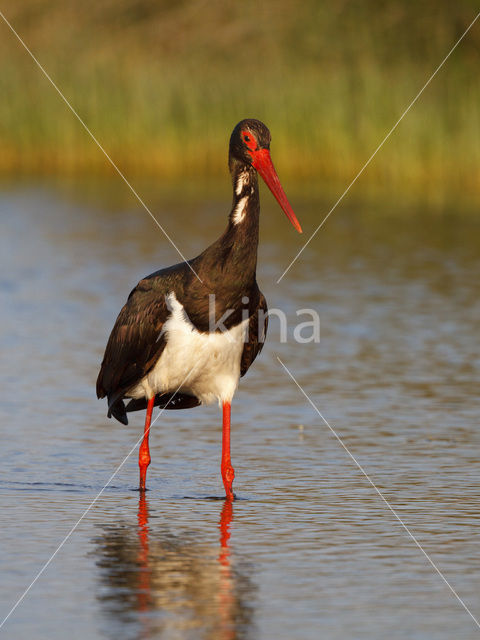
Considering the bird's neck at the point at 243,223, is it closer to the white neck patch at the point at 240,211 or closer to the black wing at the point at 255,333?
the white neck patch at the point at 240,211

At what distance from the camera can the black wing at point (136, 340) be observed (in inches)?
266

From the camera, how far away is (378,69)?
2359 cm

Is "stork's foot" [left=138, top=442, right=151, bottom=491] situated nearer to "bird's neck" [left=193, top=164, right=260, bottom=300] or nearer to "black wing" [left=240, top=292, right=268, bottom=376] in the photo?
"black wing" [left=240, top=292, right=268, bottom=376]

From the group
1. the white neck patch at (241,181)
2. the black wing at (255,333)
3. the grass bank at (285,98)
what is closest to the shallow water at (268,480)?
the black wing at (255,333)

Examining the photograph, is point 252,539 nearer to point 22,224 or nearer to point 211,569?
point 211,569

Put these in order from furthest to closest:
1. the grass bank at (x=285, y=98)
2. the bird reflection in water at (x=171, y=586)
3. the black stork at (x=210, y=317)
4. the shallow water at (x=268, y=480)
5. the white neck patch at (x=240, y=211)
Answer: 1. the grass bank at (x=285, y=98)
2. the white neck patch at (x=240, y=211)
3. the black stork at (x=210, y=317)
4. the shallow water at (x=268, y=480)
5. the bird reflection in water at (x=171, y=586)

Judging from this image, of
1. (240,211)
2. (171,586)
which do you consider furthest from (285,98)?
(171,586)

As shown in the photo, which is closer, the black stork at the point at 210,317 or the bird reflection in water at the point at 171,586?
the bird reflection in water at the point at 171,586

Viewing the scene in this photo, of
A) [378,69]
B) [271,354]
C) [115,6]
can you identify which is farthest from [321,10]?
[271,354]

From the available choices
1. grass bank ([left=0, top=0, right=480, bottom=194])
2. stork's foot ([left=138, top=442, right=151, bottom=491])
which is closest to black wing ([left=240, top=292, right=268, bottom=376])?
stork's foot ([left=138, top=442, right=151, bottom=491])

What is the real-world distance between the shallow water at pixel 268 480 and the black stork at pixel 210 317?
0.45 meters

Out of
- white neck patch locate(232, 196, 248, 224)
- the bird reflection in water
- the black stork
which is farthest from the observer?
white neck patch locate(232, 196, 248, 224)

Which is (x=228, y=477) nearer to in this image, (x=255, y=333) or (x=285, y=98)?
(x=255, y=333)

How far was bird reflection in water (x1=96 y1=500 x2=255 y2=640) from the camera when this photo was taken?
4766mm
